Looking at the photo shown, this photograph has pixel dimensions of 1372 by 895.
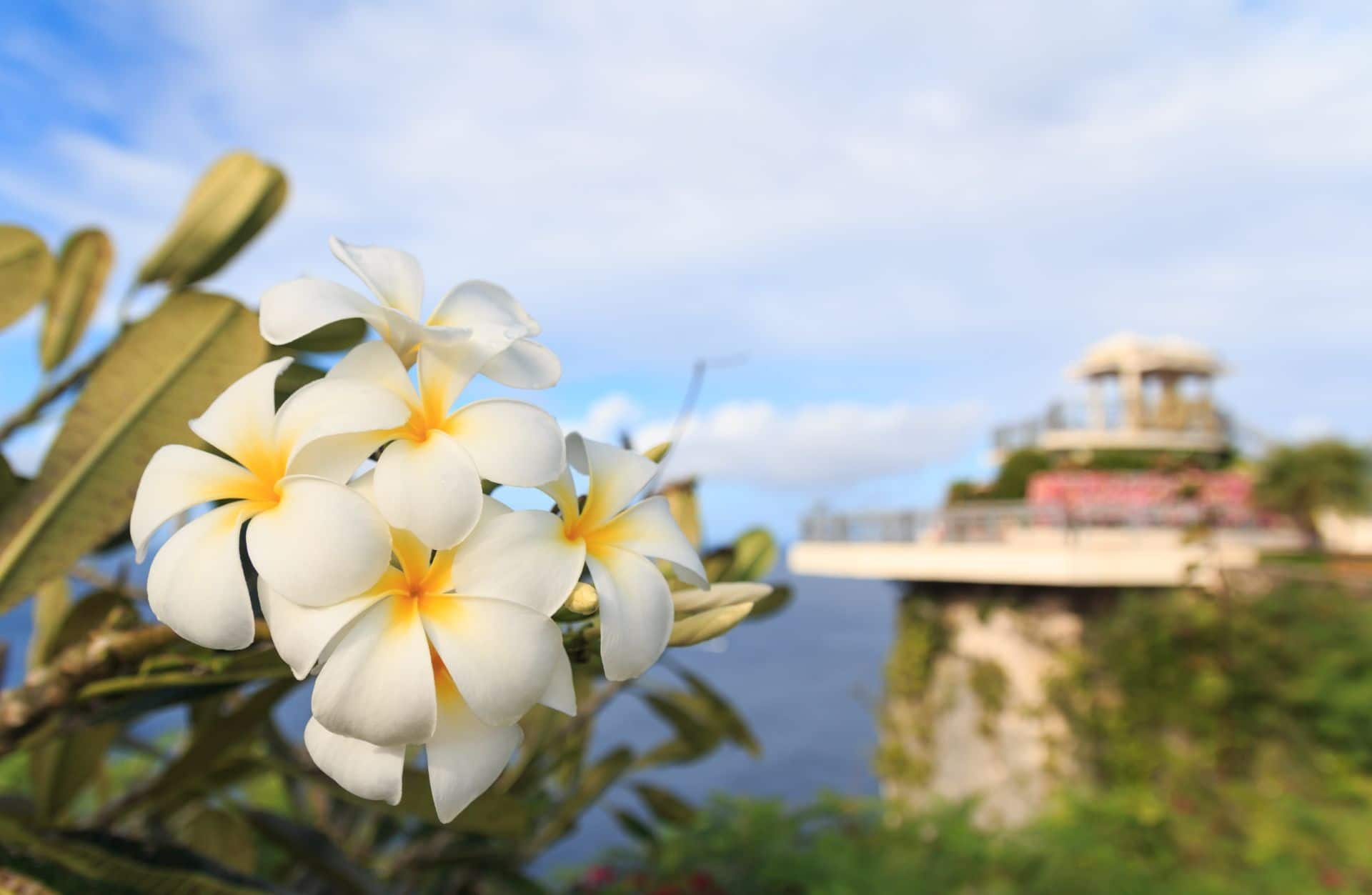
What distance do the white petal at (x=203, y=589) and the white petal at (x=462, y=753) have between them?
0.07m

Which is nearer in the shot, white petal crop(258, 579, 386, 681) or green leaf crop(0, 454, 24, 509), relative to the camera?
white petal crop(258, 579, 386, 681)

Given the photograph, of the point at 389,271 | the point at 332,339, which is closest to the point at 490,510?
the point at 389,271

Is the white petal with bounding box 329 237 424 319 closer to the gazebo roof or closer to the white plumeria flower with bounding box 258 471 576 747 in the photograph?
the white plumeria flower with bounding box 258 471 576 747

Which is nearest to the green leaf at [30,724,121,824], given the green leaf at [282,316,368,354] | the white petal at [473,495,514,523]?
the green leaf at [282,316,368,354]

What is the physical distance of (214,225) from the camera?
97 cm

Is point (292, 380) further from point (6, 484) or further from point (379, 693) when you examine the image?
point (6, 484)

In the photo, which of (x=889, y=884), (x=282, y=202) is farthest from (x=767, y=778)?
(x=282, y=202)

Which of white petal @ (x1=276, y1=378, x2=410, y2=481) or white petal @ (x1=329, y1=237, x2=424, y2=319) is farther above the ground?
white petal @ (x1=329, y1=237, x2=424, y2=319)

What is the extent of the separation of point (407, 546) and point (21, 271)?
0.71m

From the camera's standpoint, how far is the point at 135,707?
662 mm

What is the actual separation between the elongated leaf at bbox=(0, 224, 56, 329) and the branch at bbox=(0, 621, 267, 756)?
369mm

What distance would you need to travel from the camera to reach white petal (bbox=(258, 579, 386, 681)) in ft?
0.97

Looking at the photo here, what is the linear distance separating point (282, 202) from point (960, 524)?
338 inches

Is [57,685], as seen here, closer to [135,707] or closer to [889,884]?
[135,707]
